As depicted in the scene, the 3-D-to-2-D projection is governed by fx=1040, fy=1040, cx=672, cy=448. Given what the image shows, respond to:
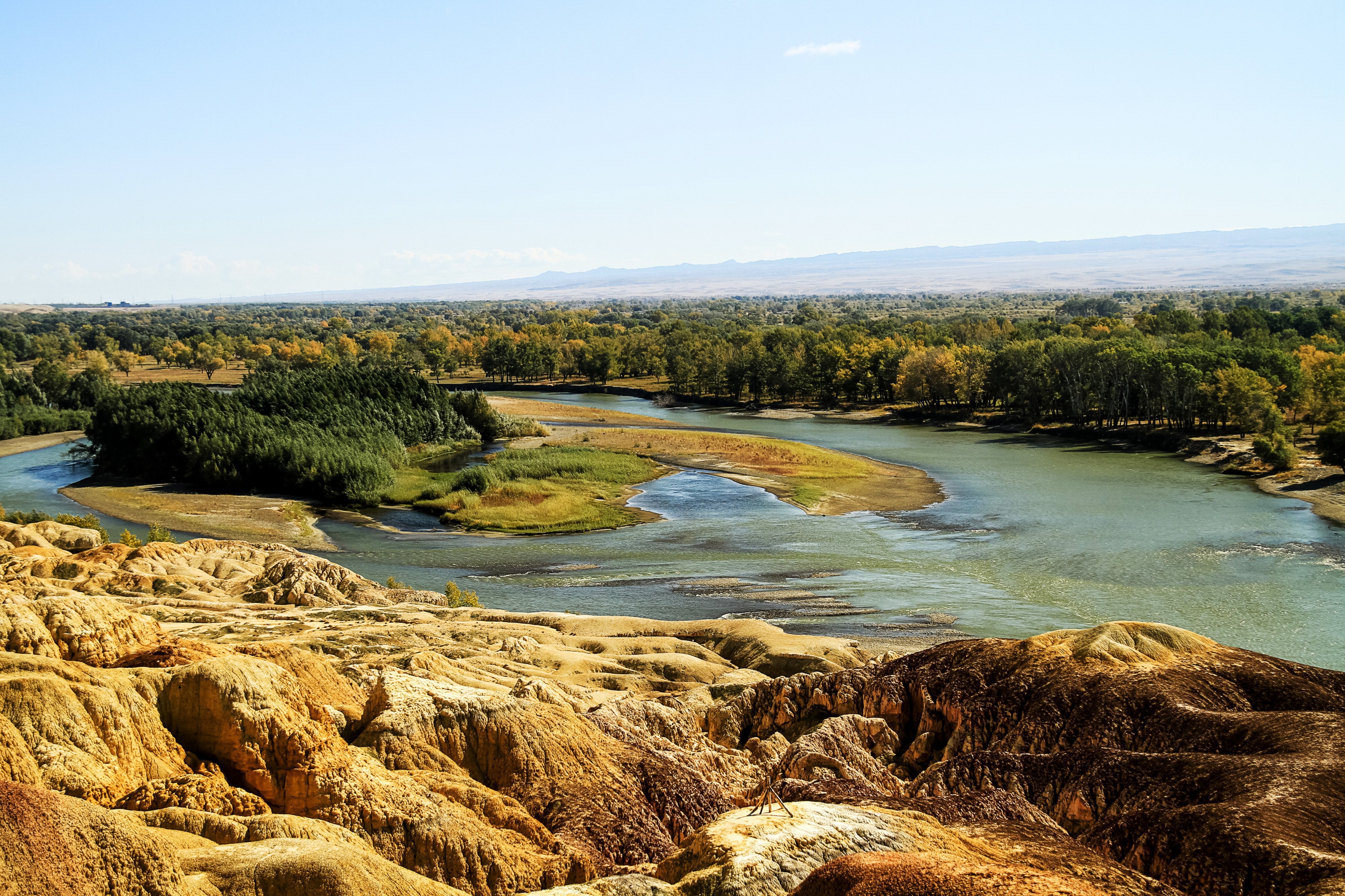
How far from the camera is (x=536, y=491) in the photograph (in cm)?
6400

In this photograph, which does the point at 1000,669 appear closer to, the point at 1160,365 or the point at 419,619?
the point at 419,619

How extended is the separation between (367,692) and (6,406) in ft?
301

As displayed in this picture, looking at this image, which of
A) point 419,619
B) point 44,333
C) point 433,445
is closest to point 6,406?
point 433,445

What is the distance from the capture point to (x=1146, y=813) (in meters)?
13.1

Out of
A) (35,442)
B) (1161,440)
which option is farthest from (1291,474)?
(35,442)

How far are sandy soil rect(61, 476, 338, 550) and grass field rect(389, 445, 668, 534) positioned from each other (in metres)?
7.55

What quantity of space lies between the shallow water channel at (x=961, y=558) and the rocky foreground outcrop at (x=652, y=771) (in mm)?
16721

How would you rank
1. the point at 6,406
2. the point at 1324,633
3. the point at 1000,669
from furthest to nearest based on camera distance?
the point at 6,406
the point at 1324,633
the point at 1000,669

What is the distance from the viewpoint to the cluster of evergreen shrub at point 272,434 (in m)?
64.2

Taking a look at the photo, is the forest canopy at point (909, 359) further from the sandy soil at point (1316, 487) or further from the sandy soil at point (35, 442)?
the sandy soil at point (35, 442)

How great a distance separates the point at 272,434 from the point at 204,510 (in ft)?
31.2

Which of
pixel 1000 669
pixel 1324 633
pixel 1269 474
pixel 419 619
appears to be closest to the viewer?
pixel 1000 669

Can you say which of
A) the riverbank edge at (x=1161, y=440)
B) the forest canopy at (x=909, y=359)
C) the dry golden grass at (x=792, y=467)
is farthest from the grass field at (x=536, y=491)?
the riverbank edge at (x=1161, y=440)

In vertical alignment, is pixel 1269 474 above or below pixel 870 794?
below
